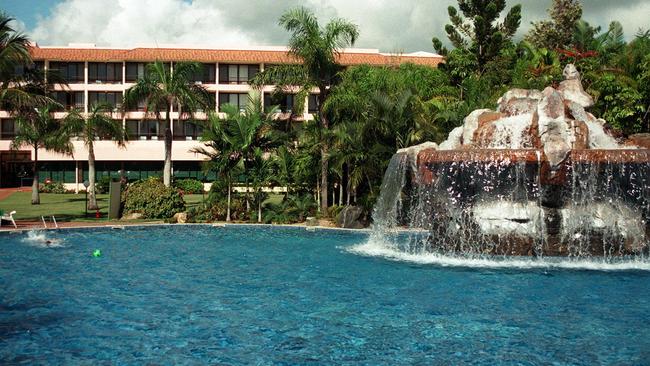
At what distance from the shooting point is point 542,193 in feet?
52.1

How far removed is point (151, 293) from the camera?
11.8 metres

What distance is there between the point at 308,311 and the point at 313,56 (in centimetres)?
1702

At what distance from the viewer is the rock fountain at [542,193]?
50.6 feet

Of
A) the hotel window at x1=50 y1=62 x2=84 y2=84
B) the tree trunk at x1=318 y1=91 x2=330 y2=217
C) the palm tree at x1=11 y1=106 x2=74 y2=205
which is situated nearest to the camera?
the tree trunk at x1=318 y1=91 x2=330 y2=217

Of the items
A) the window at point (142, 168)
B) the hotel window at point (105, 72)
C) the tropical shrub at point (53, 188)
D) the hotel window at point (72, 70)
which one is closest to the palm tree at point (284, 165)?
the tropical shrub at point (53, 188)

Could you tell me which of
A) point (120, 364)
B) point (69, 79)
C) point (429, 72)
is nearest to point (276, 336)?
point (120, 364)

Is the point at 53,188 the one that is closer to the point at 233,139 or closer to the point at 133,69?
the point at 133,69

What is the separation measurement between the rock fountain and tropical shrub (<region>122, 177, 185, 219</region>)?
12914 mm

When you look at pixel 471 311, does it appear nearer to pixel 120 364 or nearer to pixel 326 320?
pixel 326 320

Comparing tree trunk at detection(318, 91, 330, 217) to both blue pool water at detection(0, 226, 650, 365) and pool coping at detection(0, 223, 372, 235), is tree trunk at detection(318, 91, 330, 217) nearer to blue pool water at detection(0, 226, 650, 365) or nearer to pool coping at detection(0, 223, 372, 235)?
pool coping at detection(0, 223, 372, 235)

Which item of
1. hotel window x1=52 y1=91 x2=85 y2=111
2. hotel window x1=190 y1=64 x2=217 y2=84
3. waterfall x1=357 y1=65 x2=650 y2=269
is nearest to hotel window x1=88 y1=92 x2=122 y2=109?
hotel window x1=52 y1=91 x2=85 y2=111

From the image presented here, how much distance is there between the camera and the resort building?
53.3 m

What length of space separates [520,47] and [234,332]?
39.4 metres

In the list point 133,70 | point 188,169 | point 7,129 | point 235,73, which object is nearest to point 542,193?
point 188,169
